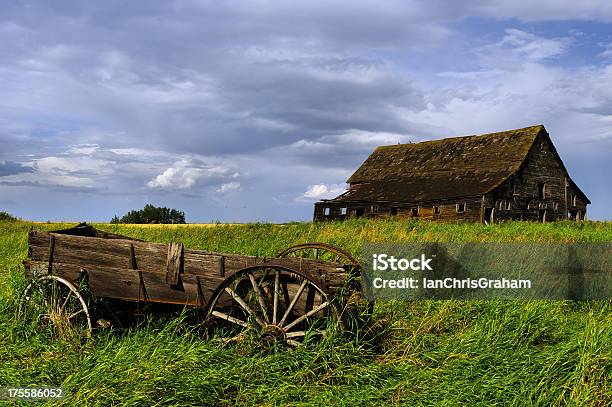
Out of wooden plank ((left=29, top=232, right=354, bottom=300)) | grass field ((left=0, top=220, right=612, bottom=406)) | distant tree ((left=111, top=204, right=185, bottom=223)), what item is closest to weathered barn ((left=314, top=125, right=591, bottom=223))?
distant tree ((left=111, top=204, right=185, bottom=223))

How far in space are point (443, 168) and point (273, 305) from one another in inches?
1325

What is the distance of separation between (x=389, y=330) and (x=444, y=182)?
3091cm

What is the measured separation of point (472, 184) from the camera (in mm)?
35000

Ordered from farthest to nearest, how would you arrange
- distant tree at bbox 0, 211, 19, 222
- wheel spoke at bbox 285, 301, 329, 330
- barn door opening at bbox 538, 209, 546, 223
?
1. barn door opening at bbox 538, 209, 546, 223
2. distant tree at bbox 0, 211, 19, 222
3. wheel spoke at bbox 285, 301, 329, 330

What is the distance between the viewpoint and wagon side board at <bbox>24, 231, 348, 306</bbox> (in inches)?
268

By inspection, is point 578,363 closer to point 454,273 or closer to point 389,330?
point 389,330

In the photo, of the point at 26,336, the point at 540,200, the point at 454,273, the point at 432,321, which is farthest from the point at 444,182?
the point at 26,336

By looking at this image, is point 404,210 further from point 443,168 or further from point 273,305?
point 273,305

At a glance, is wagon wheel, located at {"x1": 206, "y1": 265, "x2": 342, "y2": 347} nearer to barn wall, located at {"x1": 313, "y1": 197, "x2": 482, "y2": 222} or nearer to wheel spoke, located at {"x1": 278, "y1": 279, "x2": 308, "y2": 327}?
wheel spoke, located at {"x1": 278, "y1": 279, "x2": 308, "y2": 327}

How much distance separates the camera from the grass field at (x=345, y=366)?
18.2 ft

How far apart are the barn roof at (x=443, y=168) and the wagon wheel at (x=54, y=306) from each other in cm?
2899

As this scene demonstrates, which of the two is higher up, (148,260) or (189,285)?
(148,260)

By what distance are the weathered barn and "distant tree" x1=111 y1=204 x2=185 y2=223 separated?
12033 millimetres

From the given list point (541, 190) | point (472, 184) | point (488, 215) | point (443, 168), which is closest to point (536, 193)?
point (541, 190)
